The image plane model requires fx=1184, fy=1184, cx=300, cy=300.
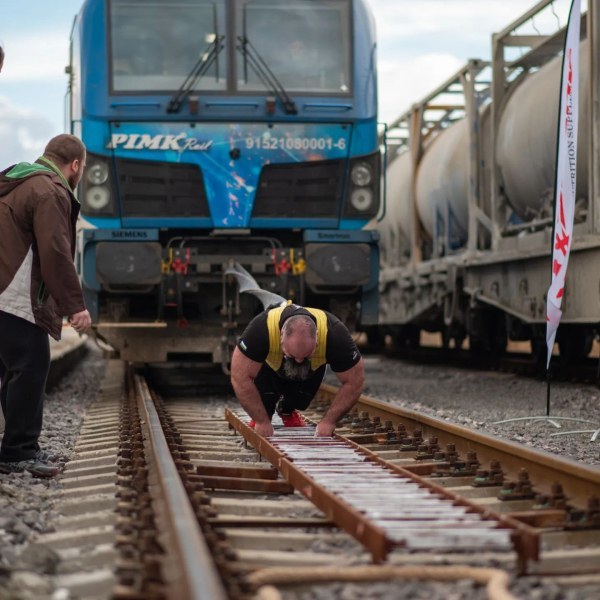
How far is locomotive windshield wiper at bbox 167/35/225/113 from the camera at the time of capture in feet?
34.1

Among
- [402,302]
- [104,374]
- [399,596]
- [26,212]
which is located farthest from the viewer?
[402,302]

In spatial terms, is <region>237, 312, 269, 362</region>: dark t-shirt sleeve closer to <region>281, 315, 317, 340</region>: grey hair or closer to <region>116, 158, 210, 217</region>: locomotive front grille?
<region>281, 315, 317, 340</region>: grey hair

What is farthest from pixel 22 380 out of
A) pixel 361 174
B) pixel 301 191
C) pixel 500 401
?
pixel 500 401

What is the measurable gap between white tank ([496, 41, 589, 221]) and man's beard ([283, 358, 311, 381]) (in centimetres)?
495

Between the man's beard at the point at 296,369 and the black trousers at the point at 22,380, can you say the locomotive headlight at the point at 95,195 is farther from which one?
the black trousers at the point at 22,380

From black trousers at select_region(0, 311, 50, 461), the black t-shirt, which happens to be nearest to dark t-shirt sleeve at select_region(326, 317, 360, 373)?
the black t-shirt

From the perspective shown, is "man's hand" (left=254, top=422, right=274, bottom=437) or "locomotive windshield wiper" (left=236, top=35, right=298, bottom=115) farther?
"locomotive windshield wiper" (left=236, top=35, right=298, bottom=115)

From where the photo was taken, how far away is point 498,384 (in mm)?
13227

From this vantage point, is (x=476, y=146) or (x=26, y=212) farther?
(x=476, y=146)

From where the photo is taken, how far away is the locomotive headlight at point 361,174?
10648mm

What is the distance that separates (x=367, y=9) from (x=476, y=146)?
3.62 m

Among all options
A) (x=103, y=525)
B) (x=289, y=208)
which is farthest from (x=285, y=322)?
Result: (x=289, y=208)

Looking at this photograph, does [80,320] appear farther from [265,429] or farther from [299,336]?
[265,429]

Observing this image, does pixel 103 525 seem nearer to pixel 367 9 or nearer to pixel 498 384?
pixel 367 9
